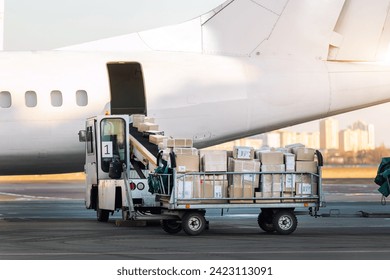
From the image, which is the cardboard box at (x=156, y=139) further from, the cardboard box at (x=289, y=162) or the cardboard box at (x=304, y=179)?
the cardboard box at (x=304, y=179)

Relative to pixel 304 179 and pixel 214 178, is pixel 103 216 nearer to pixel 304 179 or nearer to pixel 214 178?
pixel 214 178

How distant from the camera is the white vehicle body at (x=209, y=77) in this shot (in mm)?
27328

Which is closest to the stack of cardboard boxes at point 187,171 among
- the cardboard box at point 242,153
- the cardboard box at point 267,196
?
the cardboard box at point 242,153

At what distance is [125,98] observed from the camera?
27906 mm

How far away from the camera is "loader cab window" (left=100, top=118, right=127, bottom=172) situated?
24.2 metres

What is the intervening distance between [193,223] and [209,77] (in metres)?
8.29

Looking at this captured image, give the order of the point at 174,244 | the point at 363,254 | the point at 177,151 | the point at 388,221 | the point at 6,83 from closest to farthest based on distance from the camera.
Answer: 1. the point at 363,254
2. the point at 174,244
3. the point at 177,151
4. the point at 388,221
5. the point at 6,83

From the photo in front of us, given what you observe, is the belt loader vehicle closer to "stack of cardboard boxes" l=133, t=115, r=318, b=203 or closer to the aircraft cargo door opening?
"stack of cardboard boxes" l=133, t=115, r=318, b=203

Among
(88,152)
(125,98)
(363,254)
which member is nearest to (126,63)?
(125,98)

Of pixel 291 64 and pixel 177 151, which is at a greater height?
pixel 291 64

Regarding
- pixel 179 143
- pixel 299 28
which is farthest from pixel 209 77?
pixel 179 143

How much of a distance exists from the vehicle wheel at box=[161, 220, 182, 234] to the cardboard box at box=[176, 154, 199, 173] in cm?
141

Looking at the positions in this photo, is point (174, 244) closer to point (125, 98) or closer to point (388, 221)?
point (388, 221)

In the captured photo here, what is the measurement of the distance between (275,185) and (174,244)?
330 centimetres
